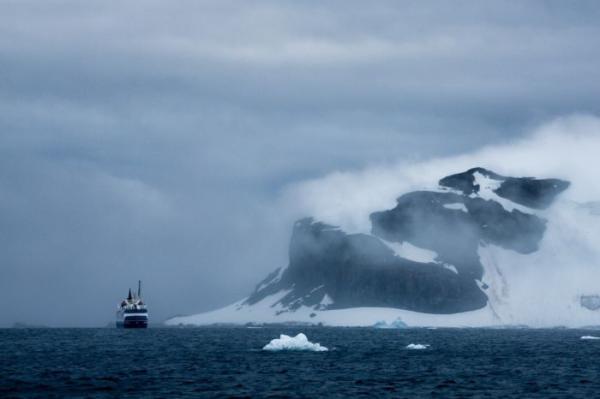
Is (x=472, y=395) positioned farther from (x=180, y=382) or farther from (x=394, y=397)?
(x=180, y=382)

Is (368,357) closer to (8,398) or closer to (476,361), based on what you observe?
(476,361)

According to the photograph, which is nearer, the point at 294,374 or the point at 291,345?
the point at 294,374

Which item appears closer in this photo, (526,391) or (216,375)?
(526,391)

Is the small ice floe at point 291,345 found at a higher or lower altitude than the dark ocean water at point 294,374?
higher

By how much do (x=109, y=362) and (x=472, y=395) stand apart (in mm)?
55156

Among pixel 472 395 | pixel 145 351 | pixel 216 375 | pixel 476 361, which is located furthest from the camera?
pixel 145 351

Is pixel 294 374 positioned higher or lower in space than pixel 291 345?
lower

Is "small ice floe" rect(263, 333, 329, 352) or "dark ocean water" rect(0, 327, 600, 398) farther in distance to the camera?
"small ice floe" rect(263, 333, 329, 352)

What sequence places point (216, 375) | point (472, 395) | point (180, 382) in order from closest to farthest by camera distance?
1. point (472, 395)
2. point (180, 382)
3. point (216, 375)

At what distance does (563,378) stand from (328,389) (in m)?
29.4

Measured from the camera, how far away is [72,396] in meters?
85.1

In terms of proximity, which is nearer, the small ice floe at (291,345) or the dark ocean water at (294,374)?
the dark ocean water at (294,374)

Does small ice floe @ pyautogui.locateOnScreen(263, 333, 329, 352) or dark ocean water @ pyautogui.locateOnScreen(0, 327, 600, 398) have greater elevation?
small ice floe @ pyautogui.locateOnScreen(263, 333, 329, 352)

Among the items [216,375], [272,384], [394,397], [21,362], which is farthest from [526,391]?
[21,362]
